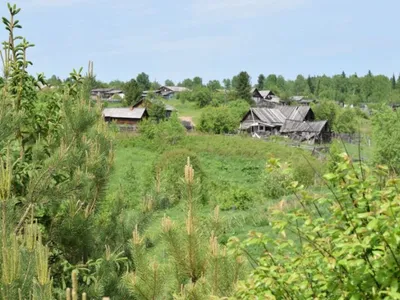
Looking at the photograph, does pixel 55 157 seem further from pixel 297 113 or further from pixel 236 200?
pixel 297 113

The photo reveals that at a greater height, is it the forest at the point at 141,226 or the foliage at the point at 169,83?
the foliage at the point at 169,83

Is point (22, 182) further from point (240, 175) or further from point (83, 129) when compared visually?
point (240, 175)

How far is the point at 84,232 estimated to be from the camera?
5.49m

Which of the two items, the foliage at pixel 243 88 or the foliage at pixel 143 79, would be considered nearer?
the foliage at pixel 243 88

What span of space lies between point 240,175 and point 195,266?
91.1 feet

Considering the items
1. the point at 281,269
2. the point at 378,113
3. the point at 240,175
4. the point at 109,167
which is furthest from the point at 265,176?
the point at 281,269

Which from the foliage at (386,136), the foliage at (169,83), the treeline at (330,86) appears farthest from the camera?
the foliage at (169,83)

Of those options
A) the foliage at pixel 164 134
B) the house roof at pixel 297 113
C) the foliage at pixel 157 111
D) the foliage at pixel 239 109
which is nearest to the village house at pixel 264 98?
the foliage at pixel 239 109

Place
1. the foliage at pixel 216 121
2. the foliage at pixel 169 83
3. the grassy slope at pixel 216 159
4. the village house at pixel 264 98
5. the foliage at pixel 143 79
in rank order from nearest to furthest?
the grassy slope at pixel 216 159, the foliage at pixel 216 121, the village house at pixel 264 98, the foliage at pixel 143 79, the foliage at pixel 169 83

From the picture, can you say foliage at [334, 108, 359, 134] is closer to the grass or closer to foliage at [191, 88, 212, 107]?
the grass

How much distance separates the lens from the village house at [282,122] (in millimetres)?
53466

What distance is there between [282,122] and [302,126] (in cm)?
646

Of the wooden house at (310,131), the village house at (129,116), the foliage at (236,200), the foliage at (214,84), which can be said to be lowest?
the foliage at (236,200)

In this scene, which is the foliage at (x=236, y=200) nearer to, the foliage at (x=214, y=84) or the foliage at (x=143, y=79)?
the foliage at (x=214, y=84)
